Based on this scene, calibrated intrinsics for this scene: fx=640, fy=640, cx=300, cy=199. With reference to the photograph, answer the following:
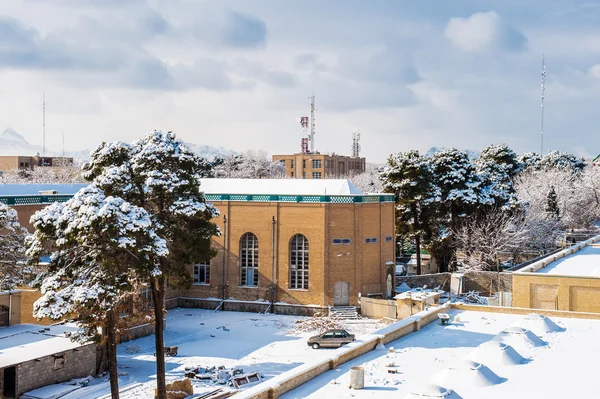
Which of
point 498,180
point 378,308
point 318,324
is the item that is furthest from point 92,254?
point 498,180

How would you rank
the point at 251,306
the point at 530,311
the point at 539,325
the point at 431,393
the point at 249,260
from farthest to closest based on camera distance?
the point at 249,260
the point at 251,306
the point at 530,311
the point at 539,325
the point at 431,393

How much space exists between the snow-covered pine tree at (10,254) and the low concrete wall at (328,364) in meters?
12.4

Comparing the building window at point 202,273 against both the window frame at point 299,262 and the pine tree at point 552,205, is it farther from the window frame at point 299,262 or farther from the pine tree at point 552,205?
the pine tree at point 552,205

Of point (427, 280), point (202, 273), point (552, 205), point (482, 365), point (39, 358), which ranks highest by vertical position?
point (552, 205)

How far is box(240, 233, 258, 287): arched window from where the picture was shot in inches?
1768

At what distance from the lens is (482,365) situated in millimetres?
16734

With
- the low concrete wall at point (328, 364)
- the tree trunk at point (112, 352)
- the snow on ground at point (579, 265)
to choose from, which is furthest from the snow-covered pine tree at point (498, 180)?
the tree trunk at point (112, 352)

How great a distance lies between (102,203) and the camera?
2198 centimetres

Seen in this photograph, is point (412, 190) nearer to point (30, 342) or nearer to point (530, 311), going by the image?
point (530, 311)

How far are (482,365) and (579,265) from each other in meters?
24.3

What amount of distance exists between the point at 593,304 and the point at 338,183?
752 inches

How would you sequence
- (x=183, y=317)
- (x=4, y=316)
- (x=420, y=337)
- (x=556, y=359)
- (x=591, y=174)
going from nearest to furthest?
(x=556, y=359)
(x=420, y=337)
(x=4, y=316)
(x=183, y=317)
(x=591, y=174)

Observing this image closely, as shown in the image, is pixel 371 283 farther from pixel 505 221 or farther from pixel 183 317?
pixel 505 221

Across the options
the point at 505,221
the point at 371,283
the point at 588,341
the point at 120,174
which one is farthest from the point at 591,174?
the point at 120,174
